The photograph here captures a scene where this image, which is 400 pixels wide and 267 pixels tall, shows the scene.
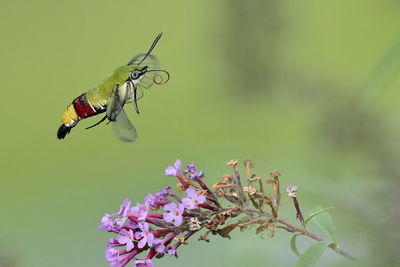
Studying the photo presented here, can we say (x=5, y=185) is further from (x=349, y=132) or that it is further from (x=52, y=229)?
(x=349, y=132)

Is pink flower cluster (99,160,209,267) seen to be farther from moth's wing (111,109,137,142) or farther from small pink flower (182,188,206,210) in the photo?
moth's wing (111,109,137,142)

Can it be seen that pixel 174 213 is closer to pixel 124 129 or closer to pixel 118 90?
pixel 124 129

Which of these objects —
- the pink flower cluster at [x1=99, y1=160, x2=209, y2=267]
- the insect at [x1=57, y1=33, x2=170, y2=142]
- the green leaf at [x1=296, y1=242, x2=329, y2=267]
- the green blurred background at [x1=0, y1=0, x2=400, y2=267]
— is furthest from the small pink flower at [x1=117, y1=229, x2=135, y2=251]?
the green blurred background at [x1=0, y1=0, x2=400, y2=267]

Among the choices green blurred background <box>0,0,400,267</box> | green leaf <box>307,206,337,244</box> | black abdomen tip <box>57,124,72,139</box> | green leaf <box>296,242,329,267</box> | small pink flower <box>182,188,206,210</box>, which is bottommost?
green leaf <box>296,242,329,267</box>

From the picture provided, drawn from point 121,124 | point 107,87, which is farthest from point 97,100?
point 121,124

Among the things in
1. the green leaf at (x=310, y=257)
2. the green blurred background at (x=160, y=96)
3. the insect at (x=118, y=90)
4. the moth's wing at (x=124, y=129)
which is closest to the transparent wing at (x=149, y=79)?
the insect at (x=118, y=90)

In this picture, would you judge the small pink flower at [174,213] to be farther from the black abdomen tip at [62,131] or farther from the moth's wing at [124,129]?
the black abdomen tip at [62,131]
